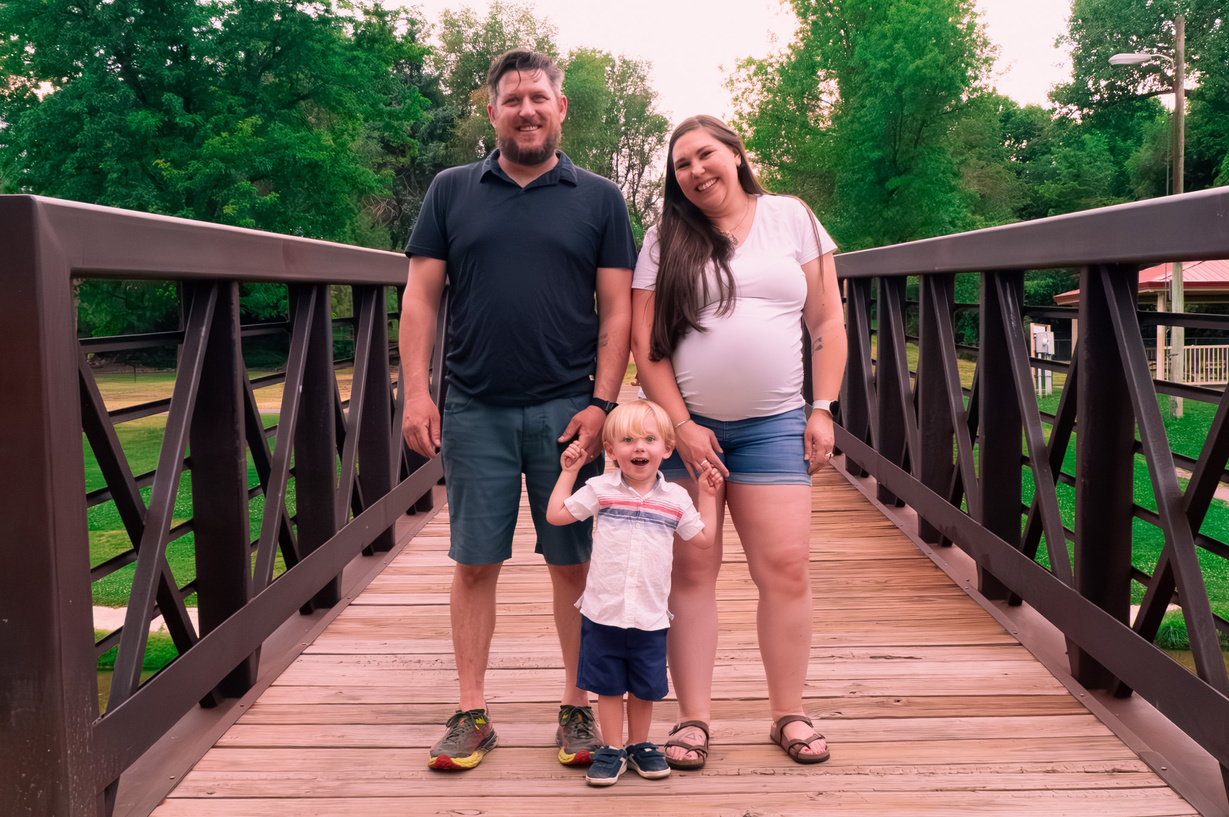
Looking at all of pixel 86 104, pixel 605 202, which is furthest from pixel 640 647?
pixel 86 104

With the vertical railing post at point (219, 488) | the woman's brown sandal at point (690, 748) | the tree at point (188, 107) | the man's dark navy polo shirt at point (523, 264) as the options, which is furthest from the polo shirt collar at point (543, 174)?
the tree at point (188, 107)

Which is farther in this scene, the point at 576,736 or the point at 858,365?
the point at 858,365

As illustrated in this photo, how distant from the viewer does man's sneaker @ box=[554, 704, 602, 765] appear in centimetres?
243

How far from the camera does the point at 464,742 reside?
8.02ft

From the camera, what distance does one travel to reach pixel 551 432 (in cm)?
250

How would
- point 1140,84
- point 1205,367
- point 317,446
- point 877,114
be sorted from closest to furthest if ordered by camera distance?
point 317,446, point 1205,367, point 877,114, point 1140,84

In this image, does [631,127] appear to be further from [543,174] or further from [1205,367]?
[543,174]

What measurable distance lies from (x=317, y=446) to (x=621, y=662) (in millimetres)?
1641

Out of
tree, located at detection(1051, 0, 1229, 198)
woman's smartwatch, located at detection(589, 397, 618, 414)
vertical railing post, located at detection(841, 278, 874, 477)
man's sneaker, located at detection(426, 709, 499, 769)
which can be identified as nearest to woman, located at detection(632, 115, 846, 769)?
woman's smartwatch, located at detection(589, 397, 618, 414)

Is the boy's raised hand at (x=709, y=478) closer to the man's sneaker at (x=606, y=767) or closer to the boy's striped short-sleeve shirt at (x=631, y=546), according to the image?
the boy's striped short-sleeve shirt at (x=631, y=546)

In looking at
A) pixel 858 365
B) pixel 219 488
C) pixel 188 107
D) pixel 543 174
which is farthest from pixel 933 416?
pixel 188 107

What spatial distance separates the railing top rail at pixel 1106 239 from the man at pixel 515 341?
1085 mm

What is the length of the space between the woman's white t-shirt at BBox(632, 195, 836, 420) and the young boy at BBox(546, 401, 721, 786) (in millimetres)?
146

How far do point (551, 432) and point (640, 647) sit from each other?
55 centimetres
